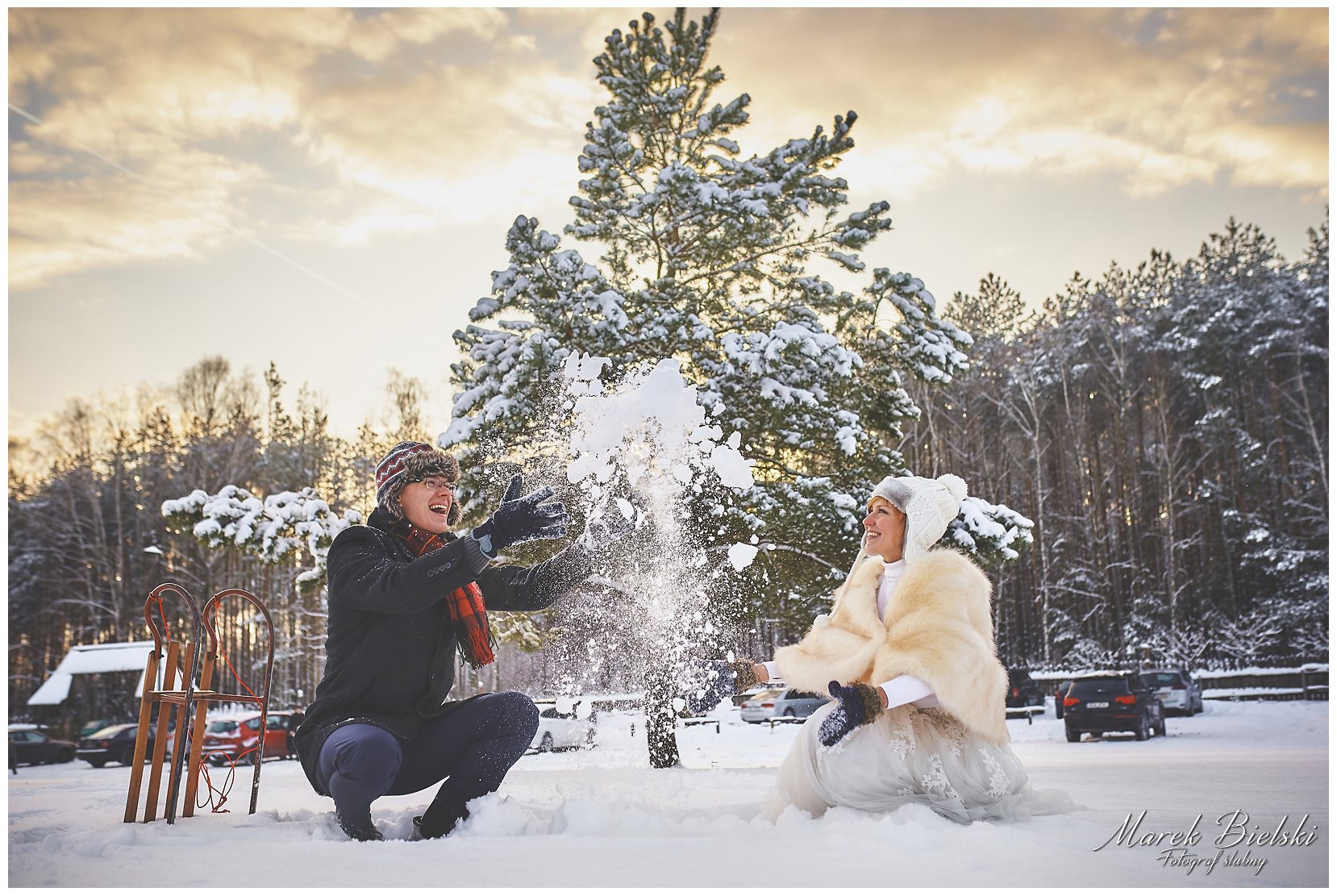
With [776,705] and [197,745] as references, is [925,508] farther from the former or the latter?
[776,705]

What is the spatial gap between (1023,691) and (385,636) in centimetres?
2162

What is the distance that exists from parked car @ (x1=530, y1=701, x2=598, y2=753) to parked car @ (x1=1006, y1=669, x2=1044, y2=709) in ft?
38.6

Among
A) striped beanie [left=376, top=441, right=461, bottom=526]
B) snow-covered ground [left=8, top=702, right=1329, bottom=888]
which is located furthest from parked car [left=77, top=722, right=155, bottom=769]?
striped beanie [left=376, top=441, right=461, bottom=526]

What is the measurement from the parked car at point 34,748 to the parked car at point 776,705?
553 inches

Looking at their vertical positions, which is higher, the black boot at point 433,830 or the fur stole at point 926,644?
the fur stole at point 926,644

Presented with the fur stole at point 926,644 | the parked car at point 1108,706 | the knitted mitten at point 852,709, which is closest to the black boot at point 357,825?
the knitted mitten at point 852,709

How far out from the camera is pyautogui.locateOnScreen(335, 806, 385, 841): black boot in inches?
131

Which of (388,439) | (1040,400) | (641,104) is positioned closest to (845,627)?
(641,104)

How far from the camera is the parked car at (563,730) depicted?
37.9ft

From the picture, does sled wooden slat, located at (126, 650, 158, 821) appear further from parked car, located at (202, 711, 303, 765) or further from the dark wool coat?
parked car, located at (202, 711, 303, 765)

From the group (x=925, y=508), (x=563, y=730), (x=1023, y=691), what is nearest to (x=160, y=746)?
(x=925, y=508)

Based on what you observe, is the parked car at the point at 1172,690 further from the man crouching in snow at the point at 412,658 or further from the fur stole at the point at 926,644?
the man crouching in snow at the point at 412,658

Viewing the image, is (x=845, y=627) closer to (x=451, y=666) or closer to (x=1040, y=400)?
(x=451, y=666)

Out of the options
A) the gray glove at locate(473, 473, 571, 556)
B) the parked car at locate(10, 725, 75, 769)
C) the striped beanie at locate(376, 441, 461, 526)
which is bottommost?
the parked car at locate(10, 725, 75, 769)
